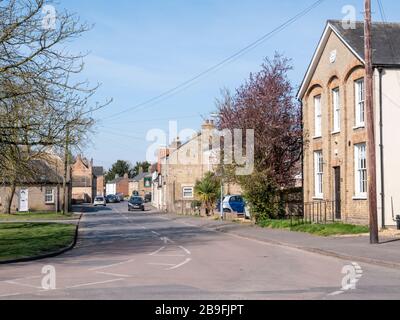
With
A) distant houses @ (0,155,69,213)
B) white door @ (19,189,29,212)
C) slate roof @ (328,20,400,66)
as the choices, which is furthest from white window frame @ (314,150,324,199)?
white door @ (19,189,29,212)

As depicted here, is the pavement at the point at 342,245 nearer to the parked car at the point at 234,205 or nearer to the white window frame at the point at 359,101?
the white window frame at the point at 359,101

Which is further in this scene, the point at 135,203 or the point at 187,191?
the point at 135,203

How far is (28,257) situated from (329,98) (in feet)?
57.4

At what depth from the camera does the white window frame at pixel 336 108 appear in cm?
2850

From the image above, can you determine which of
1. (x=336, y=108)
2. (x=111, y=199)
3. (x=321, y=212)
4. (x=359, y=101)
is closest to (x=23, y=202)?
(x=321, y=212)

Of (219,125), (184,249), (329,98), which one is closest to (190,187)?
(219,125)

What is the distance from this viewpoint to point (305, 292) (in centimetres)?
1048

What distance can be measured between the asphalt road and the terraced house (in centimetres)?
737

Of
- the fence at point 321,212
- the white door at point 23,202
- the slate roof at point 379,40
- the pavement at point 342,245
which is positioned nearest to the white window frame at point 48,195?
the white door at point 23,202

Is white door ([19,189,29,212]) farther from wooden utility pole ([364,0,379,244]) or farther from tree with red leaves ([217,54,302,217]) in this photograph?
wooden utility pole ([364,0,379,244])

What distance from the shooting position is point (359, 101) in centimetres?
2627

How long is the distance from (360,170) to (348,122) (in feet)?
7.76

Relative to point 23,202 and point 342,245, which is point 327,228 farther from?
point 23,202

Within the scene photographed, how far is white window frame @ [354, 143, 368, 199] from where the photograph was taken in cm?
2584
